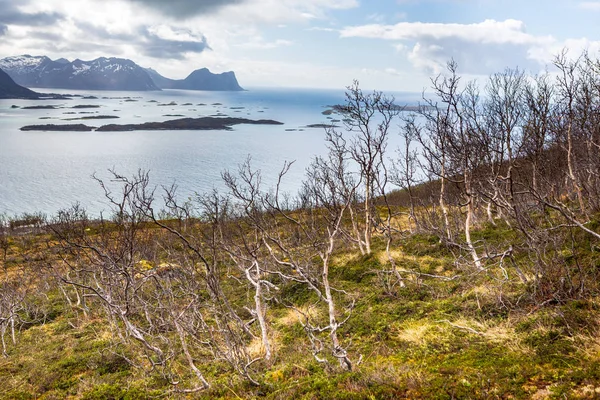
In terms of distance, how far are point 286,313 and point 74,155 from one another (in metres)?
108

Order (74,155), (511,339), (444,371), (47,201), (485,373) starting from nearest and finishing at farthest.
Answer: (485,373)
(444,371)
(511,339)
(47,201)
(74,155)

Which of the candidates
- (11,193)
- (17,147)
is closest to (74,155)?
(17,147)

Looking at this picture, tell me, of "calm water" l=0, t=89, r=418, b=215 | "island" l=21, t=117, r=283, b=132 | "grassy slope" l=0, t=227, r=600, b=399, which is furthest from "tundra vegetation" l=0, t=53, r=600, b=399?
"island" l=21, t=117, r=283, b=132

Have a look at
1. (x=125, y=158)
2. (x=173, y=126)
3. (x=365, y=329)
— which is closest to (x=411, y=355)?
(x=365, y=329)

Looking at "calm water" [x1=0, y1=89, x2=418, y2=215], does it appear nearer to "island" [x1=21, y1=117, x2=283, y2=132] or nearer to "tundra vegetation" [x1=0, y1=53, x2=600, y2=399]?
"island" [x1=21, y1=117, x2=283, y2=132]

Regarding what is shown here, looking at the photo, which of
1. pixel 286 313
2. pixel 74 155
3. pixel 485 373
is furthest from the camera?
pixel 74 155

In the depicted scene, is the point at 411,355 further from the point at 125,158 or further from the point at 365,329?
the point at 125,158

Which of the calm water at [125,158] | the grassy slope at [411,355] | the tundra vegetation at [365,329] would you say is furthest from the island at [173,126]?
the grassy slope at [411,355]

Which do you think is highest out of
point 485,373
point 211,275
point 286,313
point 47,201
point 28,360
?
point 211,275

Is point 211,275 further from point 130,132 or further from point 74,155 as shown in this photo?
point 130,132

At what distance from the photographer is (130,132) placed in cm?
13950

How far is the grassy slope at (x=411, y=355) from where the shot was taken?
500 centimetres

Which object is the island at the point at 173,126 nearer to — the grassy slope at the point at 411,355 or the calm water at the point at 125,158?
the calm water at the point at 125,158

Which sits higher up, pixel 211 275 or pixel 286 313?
pixel 211 275
